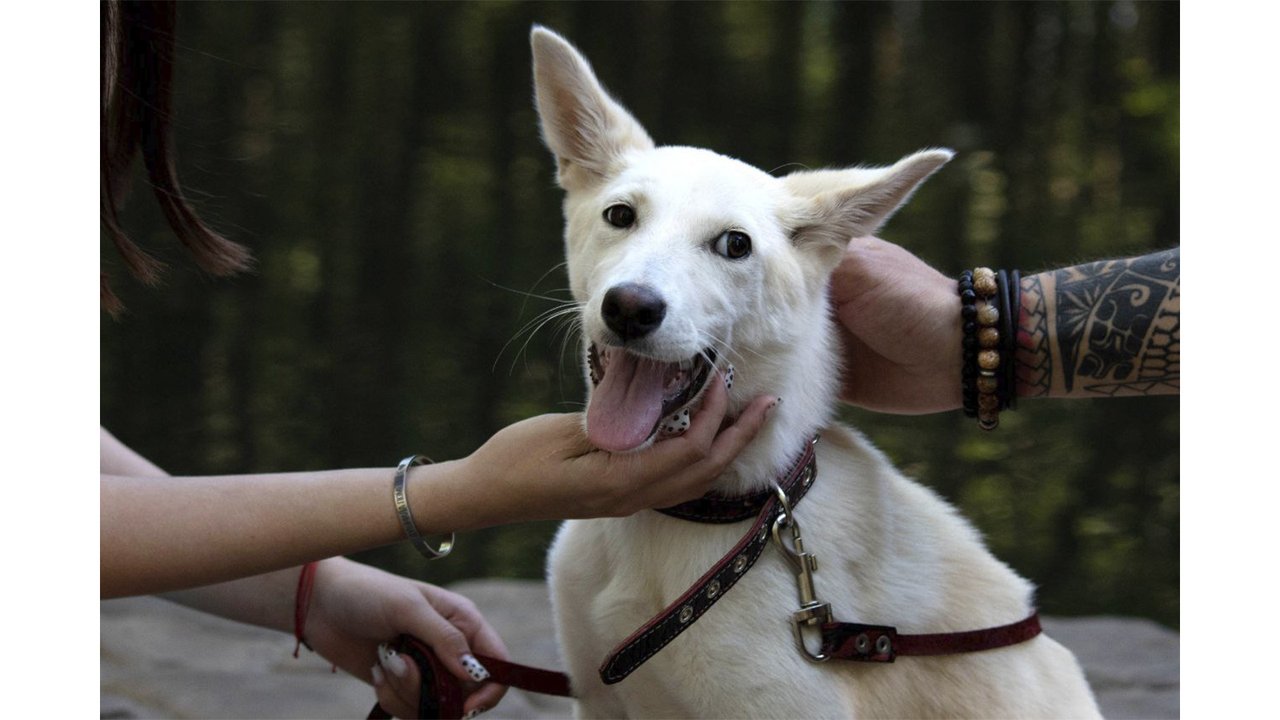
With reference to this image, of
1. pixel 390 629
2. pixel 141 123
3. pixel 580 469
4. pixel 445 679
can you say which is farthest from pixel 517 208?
pixel 580 469

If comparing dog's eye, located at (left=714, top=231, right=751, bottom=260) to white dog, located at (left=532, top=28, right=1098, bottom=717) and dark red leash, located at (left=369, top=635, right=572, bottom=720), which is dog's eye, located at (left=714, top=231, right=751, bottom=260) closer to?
white dog, located at (left=532, top=28, right=1098, bottom=717)

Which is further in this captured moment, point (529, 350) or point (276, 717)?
point (529, 350)

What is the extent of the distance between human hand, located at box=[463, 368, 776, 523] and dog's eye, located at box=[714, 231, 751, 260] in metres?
0.28

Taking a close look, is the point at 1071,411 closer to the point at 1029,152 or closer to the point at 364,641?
the point at 1029,152

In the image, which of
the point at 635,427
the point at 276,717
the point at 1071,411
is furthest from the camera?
the point at 1071,411

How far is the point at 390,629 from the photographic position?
8.04ft

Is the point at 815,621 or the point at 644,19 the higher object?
the point at 644,19

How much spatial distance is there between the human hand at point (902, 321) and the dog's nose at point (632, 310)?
2.31 feet

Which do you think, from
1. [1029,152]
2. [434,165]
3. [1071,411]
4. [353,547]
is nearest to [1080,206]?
[1029,152]

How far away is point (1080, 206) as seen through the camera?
506cm

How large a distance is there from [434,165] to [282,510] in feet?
11.7

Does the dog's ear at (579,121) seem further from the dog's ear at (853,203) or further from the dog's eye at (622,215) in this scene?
the dog's ear at (853,203)

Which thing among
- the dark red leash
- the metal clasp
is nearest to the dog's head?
the metal clasp

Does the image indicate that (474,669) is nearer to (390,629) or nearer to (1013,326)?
(390,629)
